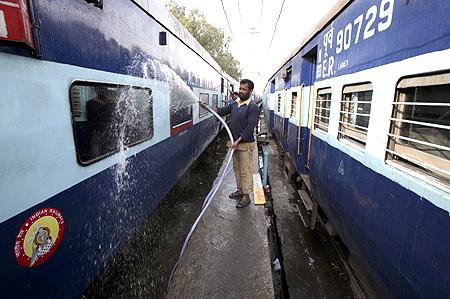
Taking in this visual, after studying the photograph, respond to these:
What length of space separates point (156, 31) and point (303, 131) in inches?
119

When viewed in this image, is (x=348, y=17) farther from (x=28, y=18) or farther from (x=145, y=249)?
(x=145, y=249)

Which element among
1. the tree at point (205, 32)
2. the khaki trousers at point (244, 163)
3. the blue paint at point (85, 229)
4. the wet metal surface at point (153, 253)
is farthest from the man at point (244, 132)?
the tree at point (205, 32)

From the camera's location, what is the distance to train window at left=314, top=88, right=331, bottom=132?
12.0 ft

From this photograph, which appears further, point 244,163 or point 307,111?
point 307,111

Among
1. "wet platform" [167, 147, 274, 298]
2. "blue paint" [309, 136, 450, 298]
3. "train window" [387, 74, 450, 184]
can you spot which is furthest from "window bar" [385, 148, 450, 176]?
"wet platform" [167, 147, 274, 298]

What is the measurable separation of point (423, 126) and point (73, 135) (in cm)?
233

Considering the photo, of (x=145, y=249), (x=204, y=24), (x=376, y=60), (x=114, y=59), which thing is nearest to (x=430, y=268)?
(x=376, y=60)

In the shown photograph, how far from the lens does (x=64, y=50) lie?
5.95 ft

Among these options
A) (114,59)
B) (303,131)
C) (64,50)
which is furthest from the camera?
(303,131)

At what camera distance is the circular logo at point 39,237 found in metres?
1.49

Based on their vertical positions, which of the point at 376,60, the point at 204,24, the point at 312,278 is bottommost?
the point at 312,278

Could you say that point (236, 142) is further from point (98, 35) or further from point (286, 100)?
point (286, 100)

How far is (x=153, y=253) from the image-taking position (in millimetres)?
3846

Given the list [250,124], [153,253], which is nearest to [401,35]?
[250,124]
